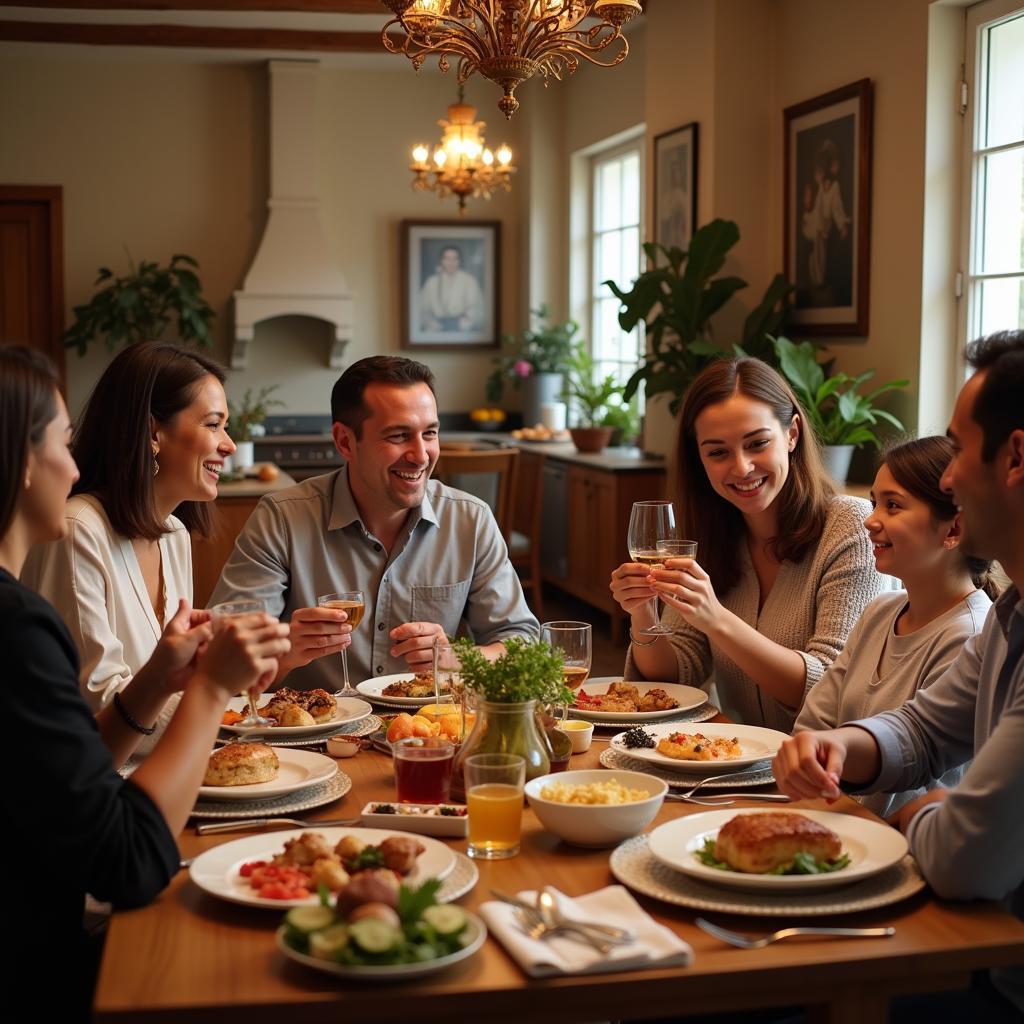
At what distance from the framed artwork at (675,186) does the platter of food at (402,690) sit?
4.06 metres

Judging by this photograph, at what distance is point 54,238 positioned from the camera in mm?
8117

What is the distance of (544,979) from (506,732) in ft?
1.59

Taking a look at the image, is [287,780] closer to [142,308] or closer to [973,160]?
[973,160]

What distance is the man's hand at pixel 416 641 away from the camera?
231 centimetres

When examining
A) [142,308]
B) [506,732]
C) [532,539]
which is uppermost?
[142,308]

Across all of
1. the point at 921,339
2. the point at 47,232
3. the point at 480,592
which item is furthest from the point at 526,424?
the point at 480,592

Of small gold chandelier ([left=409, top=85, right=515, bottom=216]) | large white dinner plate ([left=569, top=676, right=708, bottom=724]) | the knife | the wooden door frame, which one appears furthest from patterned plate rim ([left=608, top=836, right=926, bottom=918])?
the wooden door frame

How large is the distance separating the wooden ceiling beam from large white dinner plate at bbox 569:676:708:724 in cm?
619

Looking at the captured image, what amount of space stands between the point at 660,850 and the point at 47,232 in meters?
7.79

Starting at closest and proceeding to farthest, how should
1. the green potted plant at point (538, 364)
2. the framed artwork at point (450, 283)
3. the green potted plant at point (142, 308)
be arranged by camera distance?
1. the green potted plant at point (142, 308)
2. the green potted plant at point (538, 364)
3. the framed artwork at point (450, 283)

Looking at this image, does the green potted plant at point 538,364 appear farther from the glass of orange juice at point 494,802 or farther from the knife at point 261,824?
the glass of orange juice at point 494,802

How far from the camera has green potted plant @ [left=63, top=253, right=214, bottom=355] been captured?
777cm

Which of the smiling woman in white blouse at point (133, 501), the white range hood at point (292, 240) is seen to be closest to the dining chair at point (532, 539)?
the white range hood at point (292, 240)

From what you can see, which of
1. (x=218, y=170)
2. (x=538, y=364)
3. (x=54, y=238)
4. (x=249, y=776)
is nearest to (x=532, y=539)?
(x=538, y=364)
